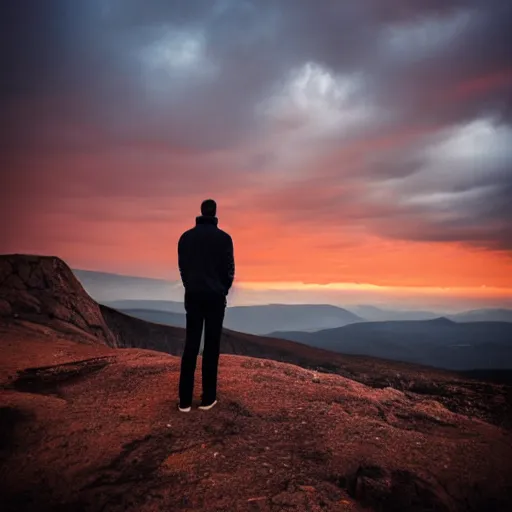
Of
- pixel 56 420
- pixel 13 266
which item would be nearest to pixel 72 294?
pixel 13 266

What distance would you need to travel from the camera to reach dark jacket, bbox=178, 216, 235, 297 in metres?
6.04

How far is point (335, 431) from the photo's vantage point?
584cm

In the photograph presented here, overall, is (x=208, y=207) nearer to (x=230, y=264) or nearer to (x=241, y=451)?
(x=230, y=264)

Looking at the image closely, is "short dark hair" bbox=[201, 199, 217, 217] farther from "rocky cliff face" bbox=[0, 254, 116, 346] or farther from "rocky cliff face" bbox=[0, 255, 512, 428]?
"rocky cliff face" bbox=[0, 254, 116, 346]

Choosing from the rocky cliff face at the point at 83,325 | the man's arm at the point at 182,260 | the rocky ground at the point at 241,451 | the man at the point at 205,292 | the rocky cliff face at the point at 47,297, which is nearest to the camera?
the rocky ground at the point at 241,451

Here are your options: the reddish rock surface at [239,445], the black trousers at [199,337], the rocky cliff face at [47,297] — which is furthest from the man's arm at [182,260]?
the rocky cliff face at [47,297]

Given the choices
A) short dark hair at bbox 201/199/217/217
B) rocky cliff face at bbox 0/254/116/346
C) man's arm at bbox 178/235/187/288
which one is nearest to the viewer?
man's arm at bbox 178/235/187/288

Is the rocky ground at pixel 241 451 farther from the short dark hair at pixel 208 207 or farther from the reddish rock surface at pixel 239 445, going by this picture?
the short dark hair at pixel 208 207

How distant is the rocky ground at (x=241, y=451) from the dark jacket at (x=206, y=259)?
2147 mm

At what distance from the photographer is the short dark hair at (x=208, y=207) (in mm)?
6395

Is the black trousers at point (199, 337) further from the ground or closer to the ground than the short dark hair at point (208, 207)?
closer to the ground

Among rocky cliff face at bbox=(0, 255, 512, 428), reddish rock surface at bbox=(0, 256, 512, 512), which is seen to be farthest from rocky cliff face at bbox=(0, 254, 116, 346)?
reddish rock surface at bbox=(0, 256, 512, 512)

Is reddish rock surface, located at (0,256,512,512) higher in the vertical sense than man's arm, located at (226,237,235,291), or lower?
lower

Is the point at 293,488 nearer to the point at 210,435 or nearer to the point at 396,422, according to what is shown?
the point at 210,435
